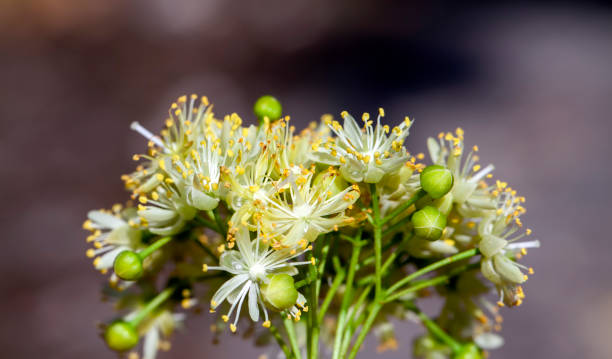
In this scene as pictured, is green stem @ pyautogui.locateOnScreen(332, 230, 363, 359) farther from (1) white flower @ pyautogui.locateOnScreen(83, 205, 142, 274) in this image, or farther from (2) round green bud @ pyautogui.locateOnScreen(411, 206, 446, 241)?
(1) white flower @ pyautogui.locateOnScreen(83, 205, 142, 274)

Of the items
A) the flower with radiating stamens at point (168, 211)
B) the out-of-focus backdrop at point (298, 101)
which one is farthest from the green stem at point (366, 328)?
the out-of-focus backdrop at point (298, 101)

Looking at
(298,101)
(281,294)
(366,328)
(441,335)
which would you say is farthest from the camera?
(298,101)

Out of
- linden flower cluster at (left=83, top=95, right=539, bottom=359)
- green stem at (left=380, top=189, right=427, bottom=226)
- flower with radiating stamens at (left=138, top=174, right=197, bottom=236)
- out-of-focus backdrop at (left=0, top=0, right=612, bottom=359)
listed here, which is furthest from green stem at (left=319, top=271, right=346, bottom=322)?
out-of-focus backdrop at (left=0, top=0, right=612, bottom=359)

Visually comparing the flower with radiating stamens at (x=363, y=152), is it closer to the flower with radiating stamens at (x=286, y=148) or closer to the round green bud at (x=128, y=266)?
the flower with radiating stamens at (x=286, y=148)

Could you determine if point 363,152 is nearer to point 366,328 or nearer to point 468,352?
point 366,328

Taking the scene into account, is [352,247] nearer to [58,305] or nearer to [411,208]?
[411,208]

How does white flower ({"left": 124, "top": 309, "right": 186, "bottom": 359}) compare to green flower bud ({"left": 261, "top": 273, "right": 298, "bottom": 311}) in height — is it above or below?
above

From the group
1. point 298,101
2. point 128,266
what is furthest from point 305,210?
point 298,101

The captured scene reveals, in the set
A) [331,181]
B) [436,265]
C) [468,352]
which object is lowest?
[468,352]
